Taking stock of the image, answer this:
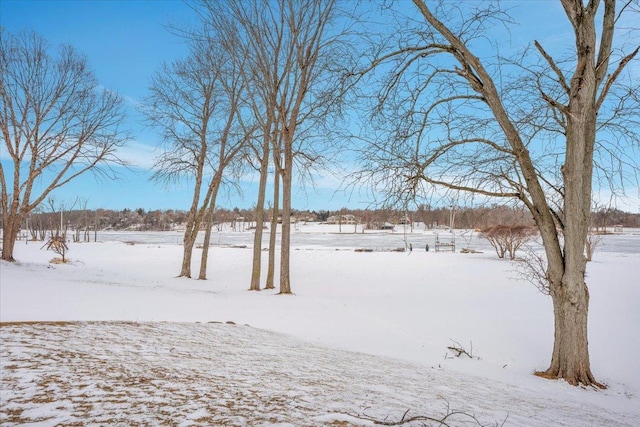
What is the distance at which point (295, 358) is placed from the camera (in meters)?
4.12

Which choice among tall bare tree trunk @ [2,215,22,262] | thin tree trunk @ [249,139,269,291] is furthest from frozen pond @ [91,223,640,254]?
tall bare tree trunk @ [2,215,22,262]

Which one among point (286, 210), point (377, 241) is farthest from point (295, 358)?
point (377, 241)

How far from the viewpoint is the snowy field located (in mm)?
2205

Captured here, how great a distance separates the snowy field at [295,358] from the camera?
86.8 inches

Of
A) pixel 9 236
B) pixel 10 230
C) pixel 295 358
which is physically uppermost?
pixel 10 230

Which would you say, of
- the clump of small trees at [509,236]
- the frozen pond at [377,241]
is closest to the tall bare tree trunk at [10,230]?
the frozen pond at [377,241]

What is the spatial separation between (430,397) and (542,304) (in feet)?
33.6

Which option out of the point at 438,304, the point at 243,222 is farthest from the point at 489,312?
the point at 243,222

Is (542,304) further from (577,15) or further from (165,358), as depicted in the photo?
(165,358)

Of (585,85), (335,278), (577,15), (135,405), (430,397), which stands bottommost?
(335,278)

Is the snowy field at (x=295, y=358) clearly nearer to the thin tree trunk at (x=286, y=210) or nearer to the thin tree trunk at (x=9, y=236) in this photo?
the thin tree trunk at (x=286, y=210)

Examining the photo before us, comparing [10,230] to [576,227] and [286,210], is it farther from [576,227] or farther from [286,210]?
[576,227]

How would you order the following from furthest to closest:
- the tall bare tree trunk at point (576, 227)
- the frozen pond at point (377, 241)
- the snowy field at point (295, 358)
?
1. the frozen pond at point (377, 241)
2. the tall bare tree trunk at point (576, 227)
3. the snowy field at point (295, 358)

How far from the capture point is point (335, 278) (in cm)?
1747
